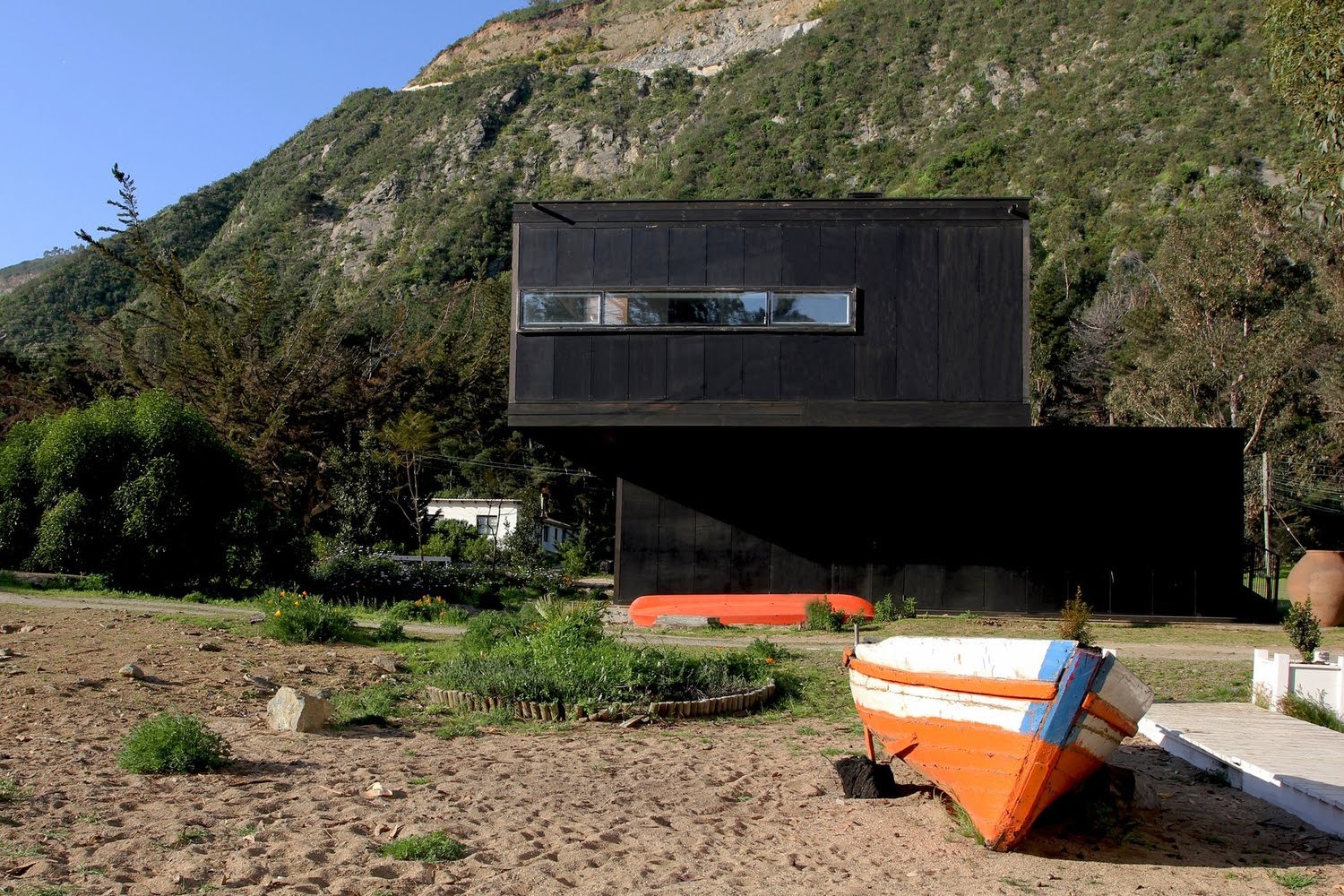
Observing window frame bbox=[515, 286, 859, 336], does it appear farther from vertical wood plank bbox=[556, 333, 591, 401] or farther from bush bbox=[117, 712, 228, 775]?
bush bbox=[117, 712, 228, 775]

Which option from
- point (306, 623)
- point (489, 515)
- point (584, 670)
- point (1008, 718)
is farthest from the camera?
point (489, 515)

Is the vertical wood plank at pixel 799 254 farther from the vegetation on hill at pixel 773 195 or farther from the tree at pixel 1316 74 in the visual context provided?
the tree at pixel 1316 74

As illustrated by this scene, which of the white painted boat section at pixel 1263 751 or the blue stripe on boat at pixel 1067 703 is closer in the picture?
the blue stripe on boat at pixel 1067 703

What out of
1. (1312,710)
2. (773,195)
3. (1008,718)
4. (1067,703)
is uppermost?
(773,195)

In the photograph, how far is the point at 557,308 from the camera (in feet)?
69.9

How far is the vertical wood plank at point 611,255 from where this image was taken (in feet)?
69.9

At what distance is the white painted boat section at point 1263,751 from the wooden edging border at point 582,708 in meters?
4.12

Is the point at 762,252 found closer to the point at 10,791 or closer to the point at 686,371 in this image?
the point at 686,371

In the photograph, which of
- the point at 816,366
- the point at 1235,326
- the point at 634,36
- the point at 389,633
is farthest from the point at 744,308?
the point at 634,36

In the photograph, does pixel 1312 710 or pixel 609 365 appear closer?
pixel 1312 710

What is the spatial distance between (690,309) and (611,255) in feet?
6.13

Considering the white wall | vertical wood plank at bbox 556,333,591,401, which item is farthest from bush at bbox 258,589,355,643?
the white wall

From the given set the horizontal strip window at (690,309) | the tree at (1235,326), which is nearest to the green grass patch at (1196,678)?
the horizontal strip window at (690,309)

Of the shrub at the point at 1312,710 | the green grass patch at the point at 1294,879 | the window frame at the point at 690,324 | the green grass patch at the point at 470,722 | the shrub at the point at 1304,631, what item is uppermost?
the window frame at the point at 690,324
